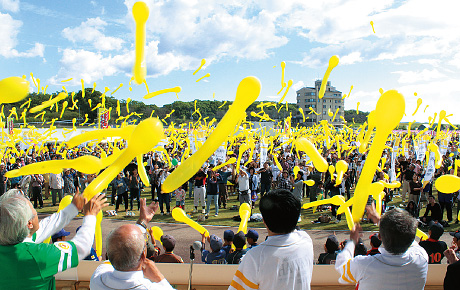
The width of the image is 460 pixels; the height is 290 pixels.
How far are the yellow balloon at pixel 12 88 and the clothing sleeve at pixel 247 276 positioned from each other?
1727 millimetres

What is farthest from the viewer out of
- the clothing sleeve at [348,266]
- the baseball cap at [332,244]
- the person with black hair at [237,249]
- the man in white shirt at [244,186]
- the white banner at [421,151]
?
the white banner at [421,151]

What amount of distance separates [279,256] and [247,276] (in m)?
0.21

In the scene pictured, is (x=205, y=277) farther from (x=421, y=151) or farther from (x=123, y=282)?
(x=421, y=151)

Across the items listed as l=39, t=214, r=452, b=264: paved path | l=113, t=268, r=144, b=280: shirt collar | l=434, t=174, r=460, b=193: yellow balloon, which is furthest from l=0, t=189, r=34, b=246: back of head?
l=39, t=214, r=452, b=264: paved path

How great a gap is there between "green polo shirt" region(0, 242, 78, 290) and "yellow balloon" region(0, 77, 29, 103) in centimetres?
89

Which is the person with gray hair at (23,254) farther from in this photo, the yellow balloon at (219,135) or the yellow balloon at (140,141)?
the yellow balloon at (219,135)

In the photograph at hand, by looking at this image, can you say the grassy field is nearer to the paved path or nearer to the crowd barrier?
the paved path

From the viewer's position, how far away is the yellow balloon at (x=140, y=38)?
1778mm

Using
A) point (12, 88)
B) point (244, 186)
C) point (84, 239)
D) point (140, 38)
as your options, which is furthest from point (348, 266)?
point (244, 186)

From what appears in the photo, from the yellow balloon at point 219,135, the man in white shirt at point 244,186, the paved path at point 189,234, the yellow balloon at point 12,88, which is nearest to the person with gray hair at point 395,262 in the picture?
the yellow balloon at point 219,135

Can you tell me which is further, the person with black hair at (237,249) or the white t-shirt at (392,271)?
the person with black hair at (237,249)

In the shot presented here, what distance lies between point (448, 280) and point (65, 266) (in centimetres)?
253

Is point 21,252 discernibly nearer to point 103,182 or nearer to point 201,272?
point 103,182

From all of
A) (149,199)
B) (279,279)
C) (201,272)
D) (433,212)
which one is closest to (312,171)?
(433,212)
